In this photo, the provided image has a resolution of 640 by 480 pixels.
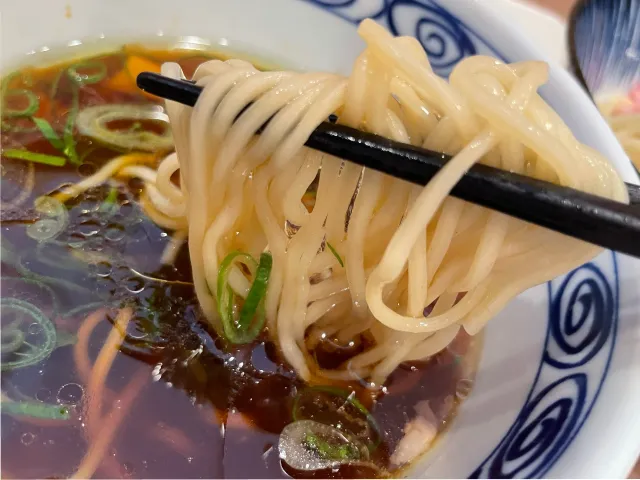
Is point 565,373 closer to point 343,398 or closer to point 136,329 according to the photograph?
point 343,398

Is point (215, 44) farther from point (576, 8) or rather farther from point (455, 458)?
point (455, 458)

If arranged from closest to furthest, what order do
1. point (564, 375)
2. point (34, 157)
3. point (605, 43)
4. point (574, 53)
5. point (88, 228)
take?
1. point (564, 375)
2. point (88, 228)
3. point (34, 157)
4. point (574, 53)
5. point (605, 43)

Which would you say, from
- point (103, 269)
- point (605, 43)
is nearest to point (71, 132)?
point (103, 269)

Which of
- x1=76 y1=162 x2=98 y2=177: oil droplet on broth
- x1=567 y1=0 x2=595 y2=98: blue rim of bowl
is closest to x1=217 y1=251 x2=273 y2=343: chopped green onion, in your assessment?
x1=76 y1=162 x2=98 y2=177: oil droplet on broth

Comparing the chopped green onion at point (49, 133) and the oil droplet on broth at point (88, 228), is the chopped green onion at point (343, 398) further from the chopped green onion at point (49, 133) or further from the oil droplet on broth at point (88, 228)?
the chopped green onion at point (49, 133)

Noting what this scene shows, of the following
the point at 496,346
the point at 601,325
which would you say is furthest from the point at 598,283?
the point at 496,346

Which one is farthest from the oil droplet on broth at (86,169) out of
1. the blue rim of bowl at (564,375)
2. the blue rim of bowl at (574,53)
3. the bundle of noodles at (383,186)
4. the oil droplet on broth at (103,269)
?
the blue rim of bowl at (574,53)
